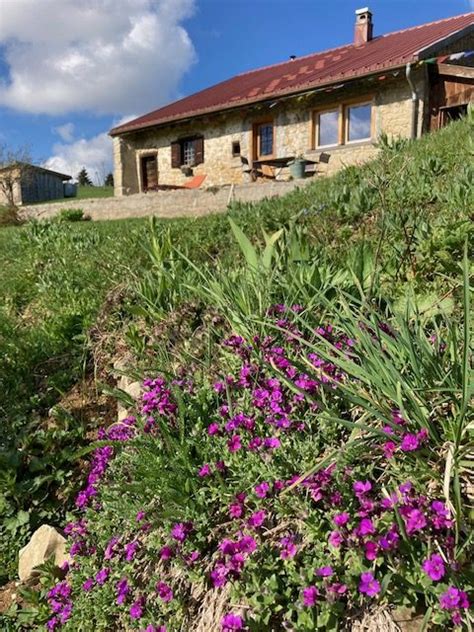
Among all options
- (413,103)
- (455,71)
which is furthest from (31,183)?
(455,71)

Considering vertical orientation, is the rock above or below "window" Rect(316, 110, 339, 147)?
below

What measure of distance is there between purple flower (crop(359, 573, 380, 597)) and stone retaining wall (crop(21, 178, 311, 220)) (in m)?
9.96

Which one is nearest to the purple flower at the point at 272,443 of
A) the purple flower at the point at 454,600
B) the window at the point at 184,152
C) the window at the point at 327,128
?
the purple flower at the point at 454,600

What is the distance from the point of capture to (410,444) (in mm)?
1335

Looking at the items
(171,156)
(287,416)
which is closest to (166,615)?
(287,416)

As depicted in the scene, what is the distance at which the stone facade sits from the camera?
523 inches

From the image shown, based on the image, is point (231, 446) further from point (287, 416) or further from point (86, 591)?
point (86, 591)

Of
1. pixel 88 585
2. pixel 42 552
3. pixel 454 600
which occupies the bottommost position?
pixel 42 552

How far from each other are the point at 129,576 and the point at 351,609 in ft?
2.42

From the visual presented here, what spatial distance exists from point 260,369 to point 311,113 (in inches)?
584

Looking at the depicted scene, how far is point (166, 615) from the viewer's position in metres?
1.51

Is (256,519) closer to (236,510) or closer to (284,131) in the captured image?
(236,510)

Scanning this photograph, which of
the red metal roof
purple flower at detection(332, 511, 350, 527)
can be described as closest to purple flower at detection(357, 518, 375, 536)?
purple flower at detection(332, 511, 350, 527)

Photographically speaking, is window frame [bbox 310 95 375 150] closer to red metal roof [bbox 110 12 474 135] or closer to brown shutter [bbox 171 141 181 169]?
red metal roof [bbox 110 12 474 135]
